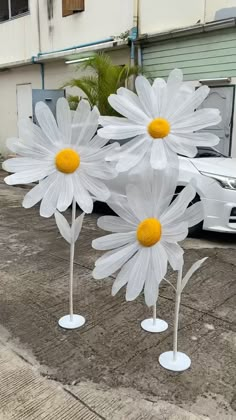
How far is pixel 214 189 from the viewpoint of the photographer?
14.8ft

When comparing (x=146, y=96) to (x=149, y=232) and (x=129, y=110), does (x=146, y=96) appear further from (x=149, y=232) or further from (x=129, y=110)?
(x=149, y=232)

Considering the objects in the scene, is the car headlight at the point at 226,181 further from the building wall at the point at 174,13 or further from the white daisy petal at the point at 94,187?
the building wall at the point at 174,13

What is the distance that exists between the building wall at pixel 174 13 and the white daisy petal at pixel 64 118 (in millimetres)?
5780

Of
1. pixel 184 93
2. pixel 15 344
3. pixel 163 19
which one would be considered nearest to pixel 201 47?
pixel 163 19

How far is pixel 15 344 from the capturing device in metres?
2.60

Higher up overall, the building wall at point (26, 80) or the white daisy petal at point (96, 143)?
the building wall at point (26, 80)

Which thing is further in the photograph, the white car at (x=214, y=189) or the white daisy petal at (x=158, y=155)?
the white car at (x=214, y=189)

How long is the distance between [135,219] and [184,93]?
0.72m

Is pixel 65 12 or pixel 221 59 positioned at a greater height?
pixel 65 12

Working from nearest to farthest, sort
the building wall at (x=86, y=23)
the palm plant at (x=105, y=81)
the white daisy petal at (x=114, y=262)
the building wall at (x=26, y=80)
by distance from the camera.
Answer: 1. the white daisy petal at (x=114, y=262)
2. the palm plant at (x=105, y=81)
3. the building wall at (x=86, y=23)
4. the building wall at (x=26, y=80)

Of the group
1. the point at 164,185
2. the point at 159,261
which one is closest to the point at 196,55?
the point at 164,185

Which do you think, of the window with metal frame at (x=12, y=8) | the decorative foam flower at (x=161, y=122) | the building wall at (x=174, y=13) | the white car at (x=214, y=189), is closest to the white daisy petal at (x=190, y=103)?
the decorative foam flower at (x=161, y=122)

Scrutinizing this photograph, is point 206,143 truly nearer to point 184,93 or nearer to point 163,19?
point 184,93

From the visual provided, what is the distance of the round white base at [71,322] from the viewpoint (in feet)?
9.13
